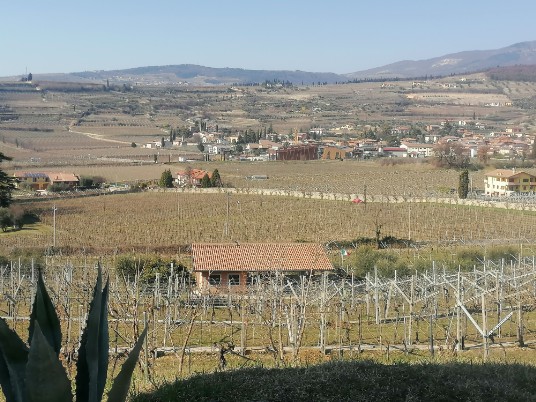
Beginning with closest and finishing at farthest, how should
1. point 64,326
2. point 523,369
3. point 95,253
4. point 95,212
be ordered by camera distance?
point 523,369
point 64,326
point 95,253
point 95,212

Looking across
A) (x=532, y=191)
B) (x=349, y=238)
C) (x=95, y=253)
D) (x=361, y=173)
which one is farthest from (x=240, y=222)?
(x=361, y=173)

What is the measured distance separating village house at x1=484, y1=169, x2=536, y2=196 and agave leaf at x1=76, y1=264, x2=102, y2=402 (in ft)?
143

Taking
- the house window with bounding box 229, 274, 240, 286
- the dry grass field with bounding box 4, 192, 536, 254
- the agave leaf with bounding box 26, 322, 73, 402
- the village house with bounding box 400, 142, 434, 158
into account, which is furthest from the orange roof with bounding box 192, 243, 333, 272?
the village house with bounding box 400, 142, 434, 158

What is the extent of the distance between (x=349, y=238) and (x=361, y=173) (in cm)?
3033

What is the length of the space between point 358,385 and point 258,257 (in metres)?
16.8

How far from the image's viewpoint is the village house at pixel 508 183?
150 ft

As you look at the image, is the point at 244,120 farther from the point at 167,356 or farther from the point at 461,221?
the point at 167,356

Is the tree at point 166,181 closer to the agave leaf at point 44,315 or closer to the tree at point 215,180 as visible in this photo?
the tree at point 215,180

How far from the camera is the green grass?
5.84 m

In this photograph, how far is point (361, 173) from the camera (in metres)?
59.4

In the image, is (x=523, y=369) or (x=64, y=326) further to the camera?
(x=64, y=326)

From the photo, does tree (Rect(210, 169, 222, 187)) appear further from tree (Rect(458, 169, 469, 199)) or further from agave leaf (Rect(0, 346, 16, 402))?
agave leaf (Rect(0, 346, 16, 402))

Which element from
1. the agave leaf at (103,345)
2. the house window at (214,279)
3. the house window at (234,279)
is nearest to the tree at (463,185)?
the house window at (234,279)

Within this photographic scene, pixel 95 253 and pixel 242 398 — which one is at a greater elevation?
pixel 242 398
